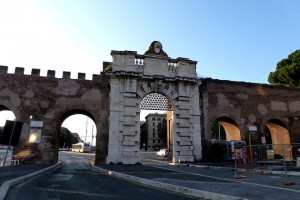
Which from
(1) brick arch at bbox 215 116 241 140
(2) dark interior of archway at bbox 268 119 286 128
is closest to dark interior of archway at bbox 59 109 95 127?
(1) brick arch at bbox 215 116 241 140

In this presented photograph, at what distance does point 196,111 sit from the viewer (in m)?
21.7

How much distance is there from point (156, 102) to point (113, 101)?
3773mm

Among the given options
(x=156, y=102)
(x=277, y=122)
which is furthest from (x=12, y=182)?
(x=277, y=122)

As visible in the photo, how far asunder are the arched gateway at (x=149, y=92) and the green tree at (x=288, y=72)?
1732cm

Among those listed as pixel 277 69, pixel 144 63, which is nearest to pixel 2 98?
pixel 144 63

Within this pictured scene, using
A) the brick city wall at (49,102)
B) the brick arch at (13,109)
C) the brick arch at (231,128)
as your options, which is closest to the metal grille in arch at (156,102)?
the brick city wall at (49,102)

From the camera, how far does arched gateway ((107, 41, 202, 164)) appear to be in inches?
776

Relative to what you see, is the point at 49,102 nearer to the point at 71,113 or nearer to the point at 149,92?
the point at 71,113

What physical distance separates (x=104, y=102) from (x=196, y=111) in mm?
7744

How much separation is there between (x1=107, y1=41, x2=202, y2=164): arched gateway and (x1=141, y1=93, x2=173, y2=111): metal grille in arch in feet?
1.67

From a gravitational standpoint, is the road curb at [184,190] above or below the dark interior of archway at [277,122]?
below

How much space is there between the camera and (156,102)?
21797mm

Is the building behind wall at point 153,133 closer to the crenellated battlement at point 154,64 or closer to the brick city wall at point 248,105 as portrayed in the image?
the brick city wall at point 248,105

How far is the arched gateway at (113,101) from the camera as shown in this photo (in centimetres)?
1928
